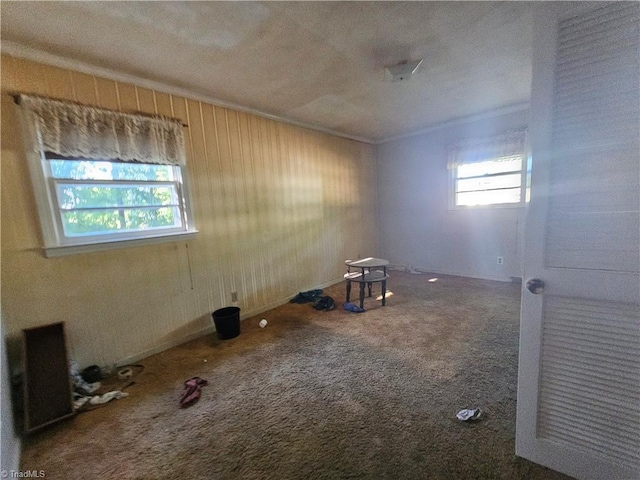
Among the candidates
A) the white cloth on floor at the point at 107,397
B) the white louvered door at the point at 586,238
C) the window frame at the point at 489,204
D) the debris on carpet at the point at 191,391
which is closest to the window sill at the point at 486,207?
the window frame at the point at 489,204

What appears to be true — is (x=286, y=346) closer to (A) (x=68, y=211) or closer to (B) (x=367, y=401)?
(B) (x=367, y=401)

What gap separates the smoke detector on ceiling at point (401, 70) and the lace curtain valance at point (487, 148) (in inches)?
87.5

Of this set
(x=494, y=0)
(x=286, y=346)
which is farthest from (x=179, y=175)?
(x=494, y=0)

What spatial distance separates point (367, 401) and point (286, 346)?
1003 millimetres

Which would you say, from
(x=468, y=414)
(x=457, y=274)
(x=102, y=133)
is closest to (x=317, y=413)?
(x=468, y=414)

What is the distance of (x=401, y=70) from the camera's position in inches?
88.3

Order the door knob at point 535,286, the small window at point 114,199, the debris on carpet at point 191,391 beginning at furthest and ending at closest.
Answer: the small window at point 114,199 < the debris on carpet at point 191,391 < the door knob at point 535,286

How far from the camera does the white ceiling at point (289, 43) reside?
1575mm

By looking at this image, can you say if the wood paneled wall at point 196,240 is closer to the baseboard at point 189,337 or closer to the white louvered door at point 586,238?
the baseboard at point 189,337

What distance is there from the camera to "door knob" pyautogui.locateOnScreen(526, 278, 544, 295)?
116 centimetres

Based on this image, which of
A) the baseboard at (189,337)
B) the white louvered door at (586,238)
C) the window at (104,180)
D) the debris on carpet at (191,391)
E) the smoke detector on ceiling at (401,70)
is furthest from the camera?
the baseboard at (189,337)

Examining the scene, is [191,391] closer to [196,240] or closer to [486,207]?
[196,240]

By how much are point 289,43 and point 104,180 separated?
1.83 m

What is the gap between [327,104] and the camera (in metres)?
3.13
